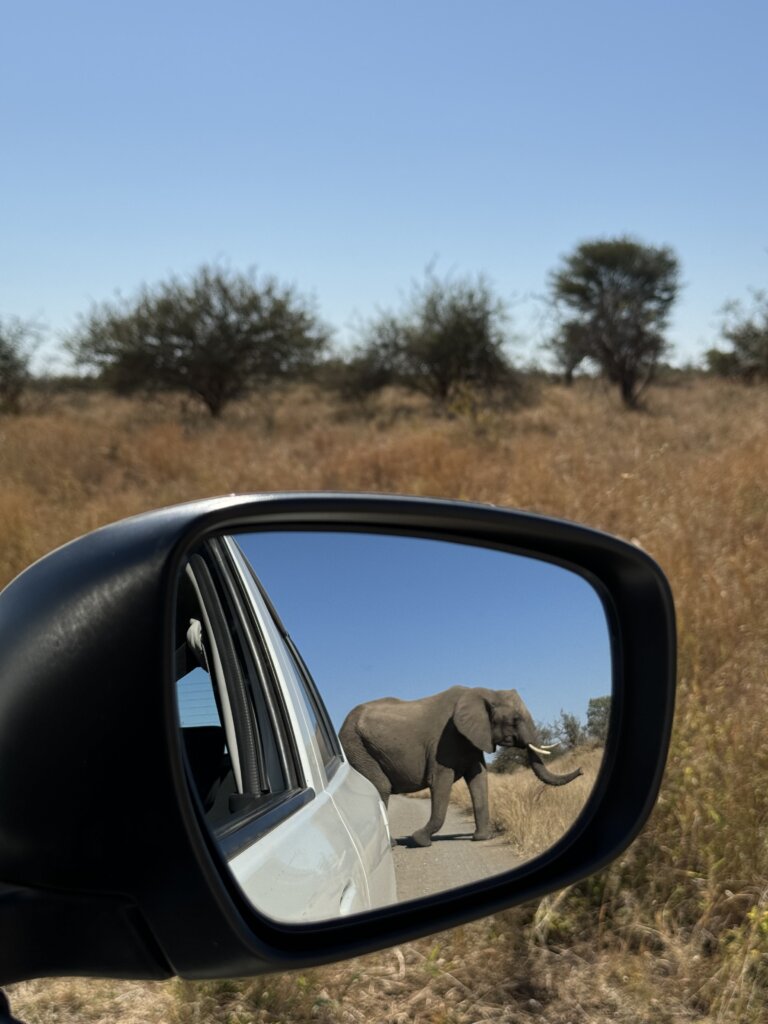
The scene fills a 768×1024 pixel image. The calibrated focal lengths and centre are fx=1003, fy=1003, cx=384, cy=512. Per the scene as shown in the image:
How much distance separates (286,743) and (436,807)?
286 mm

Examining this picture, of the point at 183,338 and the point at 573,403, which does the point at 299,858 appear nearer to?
the point at 573,403

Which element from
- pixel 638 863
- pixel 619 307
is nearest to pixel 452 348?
pixel 619 307

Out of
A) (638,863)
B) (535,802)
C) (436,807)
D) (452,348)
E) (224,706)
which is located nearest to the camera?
(436,807)

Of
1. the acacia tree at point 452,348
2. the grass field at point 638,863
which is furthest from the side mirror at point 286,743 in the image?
the acacia tree at point 452,348

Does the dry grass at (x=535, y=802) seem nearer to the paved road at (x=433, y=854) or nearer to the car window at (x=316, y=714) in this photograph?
the paved road at (x=433, y=854)

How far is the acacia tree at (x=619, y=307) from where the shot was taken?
86.9 feet

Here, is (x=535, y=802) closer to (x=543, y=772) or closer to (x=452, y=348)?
(x=543, y=772)

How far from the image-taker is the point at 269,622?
3.97 ft

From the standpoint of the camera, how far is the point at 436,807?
1000 millimetres

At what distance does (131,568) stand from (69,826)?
8.0 inches

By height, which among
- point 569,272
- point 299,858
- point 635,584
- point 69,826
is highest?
point 569,272

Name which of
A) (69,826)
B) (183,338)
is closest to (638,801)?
(69,826)

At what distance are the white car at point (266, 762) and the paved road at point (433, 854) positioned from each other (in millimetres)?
17

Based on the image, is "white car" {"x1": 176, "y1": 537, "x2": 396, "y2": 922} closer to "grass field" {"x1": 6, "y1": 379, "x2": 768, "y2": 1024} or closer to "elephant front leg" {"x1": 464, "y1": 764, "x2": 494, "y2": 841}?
"elephant front leg" {"x1": 464, "y1": 764, "x2": 494, "y2": 841}
